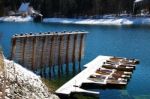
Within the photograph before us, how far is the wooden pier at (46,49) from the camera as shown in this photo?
90.7 feet

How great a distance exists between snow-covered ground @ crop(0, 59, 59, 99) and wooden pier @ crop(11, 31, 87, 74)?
1189cm

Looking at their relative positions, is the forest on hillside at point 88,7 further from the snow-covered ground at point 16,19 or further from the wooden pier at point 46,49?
the wooden pier at point 46,49

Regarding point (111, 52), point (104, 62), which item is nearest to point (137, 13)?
point (111, 52)

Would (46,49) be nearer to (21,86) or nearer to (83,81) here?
(83,81)

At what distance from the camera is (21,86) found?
44.5 ft

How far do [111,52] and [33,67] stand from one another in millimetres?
21493

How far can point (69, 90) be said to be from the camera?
22234mm

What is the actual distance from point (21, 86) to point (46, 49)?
57.9ft

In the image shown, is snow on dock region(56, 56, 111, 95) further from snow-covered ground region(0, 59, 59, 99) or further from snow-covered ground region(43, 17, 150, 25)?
snow-covered ground region(43, 17, 150, 25)

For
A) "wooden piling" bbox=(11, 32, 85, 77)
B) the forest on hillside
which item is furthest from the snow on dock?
the forest on hillside

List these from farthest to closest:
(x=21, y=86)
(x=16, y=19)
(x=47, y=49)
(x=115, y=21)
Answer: (x=16, y=19), (x=115, y=21), (x=47, y=49), (x=21, y=86)

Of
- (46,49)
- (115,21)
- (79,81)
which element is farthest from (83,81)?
(115,21)

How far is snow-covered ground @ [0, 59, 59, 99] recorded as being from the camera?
12726 millimetres

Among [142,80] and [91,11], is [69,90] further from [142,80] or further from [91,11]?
[91,11]
